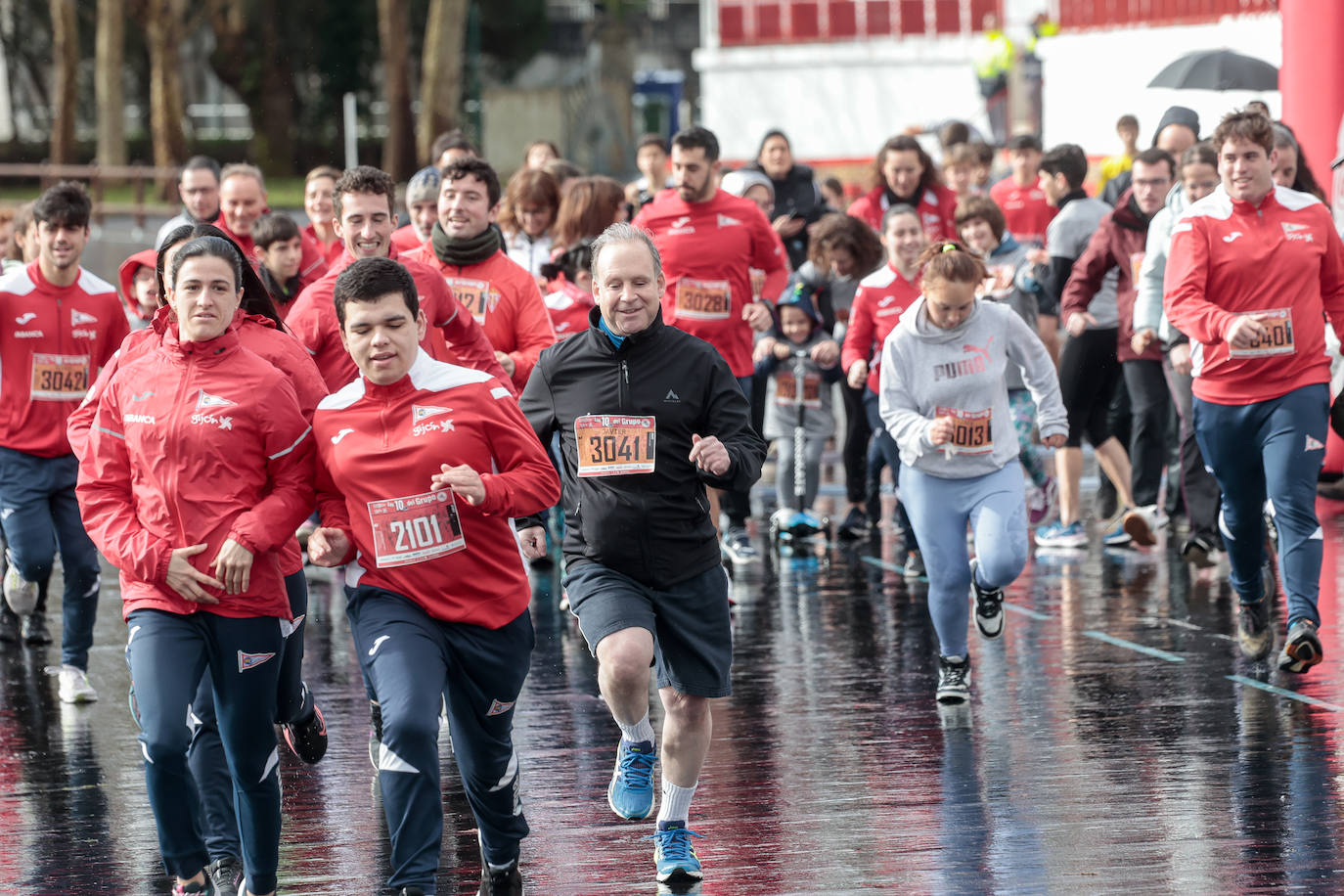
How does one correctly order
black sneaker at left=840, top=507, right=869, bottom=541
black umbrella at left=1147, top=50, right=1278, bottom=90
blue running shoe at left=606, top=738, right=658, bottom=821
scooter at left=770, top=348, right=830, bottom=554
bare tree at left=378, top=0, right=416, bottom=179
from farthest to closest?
bare tree at left=378, top=0, right=416, bottom=179
black umbrella at left=1147, top=50, right=1278, bottom=90
black sneaker at left=840, top=507, right=869, bottom=541
scooter at left=770, top=348, right=830, bottom=554
blue running shoe at left=606, top=738, right=658, bottom=821

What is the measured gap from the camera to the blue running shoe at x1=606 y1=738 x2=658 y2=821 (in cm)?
568

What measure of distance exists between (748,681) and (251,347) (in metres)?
3.31

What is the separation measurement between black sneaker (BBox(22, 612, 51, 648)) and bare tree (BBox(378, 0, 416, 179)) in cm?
2691

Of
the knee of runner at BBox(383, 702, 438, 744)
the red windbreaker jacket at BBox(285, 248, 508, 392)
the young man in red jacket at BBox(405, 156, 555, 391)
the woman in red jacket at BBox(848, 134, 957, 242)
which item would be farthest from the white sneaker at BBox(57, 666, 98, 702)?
the woman in red jacket at BBox(848, 134, 957, 242)

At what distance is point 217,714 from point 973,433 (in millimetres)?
3343

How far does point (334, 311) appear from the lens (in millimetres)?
6793

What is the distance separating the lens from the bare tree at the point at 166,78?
137 ft

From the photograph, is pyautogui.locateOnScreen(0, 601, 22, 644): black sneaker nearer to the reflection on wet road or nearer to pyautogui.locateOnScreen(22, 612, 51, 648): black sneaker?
pyautogui.locateOnScreen(22, 612, 51, 648): black sneaker

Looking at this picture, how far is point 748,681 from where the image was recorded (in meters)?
8.23

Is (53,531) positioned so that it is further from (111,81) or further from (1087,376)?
(111,81)

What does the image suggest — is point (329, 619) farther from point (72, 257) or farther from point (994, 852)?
point (994, 852)

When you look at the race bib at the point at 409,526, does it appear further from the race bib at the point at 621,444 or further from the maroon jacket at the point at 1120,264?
the maroon jacket at the point at 1120,264

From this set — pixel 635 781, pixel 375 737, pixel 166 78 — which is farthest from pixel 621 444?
pixel 166 78

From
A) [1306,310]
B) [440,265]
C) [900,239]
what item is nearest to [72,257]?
[440,265]
